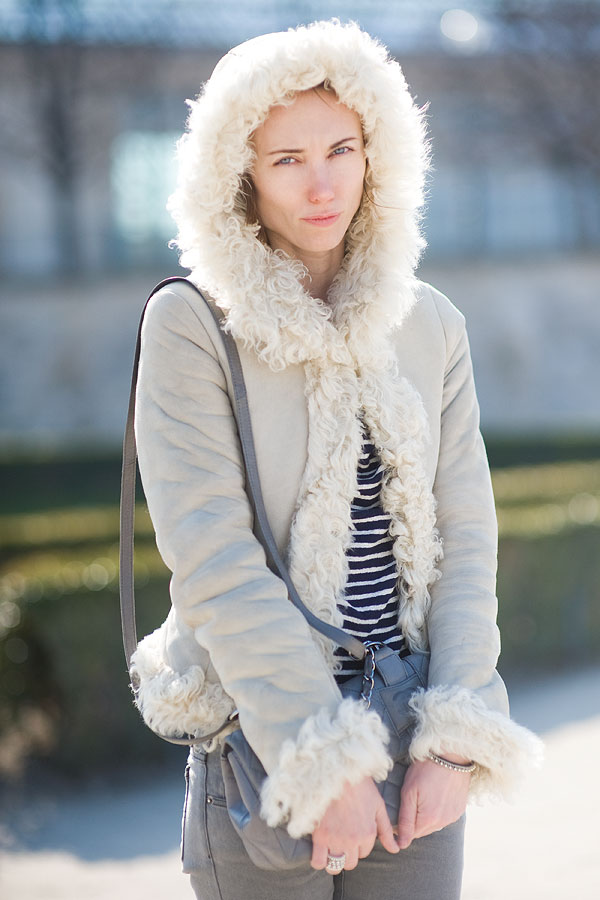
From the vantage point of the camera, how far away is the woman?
1.51 m

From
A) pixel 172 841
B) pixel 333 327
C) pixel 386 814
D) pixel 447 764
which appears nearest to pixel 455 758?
pixel 447 764

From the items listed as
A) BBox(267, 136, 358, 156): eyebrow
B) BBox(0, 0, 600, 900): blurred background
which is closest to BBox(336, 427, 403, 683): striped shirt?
BBox(267, 136, 358, 156): eyebrow

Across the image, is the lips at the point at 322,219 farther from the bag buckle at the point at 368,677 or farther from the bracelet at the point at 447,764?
the bracelet at the point at 447,764

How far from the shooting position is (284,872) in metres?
1.59

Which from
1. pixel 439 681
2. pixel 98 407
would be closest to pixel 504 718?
pixel 439 681

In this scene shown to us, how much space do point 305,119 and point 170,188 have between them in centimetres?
1681

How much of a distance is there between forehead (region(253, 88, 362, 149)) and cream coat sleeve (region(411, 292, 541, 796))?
41cm

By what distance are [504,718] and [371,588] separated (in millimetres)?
288

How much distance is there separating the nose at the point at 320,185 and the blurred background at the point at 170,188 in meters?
8.47

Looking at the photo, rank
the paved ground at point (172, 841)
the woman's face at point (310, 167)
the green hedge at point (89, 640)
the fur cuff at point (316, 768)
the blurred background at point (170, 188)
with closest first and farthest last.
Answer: the fur cuff at point (316, 768) → the woman's face at point (310, 167) → the paved ground at point (172, 841) → the green hedge at point (89, 640) → the blurred background at point (170, 188)

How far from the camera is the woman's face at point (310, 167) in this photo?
1.66 metres

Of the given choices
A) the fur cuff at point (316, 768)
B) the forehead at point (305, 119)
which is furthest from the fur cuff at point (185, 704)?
the forehead at point (305, 119)

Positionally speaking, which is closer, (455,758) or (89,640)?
(455,758)

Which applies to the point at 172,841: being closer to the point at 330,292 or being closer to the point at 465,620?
the point at 465,620
